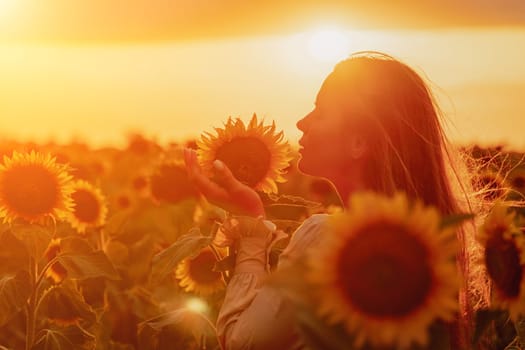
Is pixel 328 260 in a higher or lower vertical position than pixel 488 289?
higher

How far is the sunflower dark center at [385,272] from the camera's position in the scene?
53.3 inches

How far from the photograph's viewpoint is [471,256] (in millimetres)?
2656

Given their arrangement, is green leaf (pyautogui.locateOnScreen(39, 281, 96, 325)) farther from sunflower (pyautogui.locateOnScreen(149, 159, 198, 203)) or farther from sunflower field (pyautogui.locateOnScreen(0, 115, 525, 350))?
sunflower (pyautogui.locateOnScreen(149, 159, 198, 203))

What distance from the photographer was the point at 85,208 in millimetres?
5273

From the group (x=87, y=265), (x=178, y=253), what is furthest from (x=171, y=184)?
(x=178, y=253)

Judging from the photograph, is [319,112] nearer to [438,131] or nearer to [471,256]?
[438,131]

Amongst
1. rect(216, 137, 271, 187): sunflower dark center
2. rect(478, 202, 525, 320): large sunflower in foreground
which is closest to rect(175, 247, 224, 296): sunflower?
rect(216, 137, 271, 187): sunflower dark center

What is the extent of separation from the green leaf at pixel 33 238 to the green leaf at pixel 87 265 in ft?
0.27

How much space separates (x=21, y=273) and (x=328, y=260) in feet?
8.09

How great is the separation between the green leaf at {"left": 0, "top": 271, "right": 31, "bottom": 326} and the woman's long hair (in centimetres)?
160

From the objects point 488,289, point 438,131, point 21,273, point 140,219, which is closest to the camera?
point 488,289

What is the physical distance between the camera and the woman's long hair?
8.18ft

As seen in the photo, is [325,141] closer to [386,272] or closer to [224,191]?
[224,191]

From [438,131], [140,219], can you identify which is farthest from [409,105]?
[140,219]
